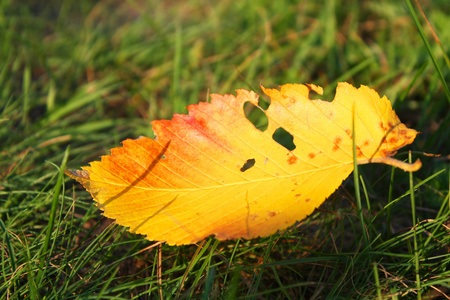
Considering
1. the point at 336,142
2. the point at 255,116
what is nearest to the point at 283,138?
the point at 255,116

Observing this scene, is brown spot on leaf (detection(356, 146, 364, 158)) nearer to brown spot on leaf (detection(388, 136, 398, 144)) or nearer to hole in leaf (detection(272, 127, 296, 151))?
brown spot on leaf (detection(388, 136, 398, 144))

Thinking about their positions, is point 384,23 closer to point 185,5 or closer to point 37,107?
point 185,5

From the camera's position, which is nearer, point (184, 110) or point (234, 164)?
point (234, 164)

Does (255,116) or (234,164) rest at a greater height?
(234,164)

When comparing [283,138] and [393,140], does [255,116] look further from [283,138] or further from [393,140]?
[393,140]

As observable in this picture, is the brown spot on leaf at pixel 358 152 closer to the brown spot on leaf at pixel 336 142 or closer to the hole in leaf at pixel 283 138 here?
the brown spot on leaf at pixel 336 142

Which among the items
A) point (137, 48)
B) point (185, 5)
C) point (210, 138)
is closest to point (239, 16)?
point (185, 5)

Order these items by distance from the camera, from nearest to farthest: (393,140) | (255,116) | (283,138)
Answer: (393,140) → (283,138) → (255,116)

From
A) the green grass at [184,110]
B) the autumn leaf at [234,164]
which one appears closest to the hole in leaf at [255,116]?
the green grass at [184,110]

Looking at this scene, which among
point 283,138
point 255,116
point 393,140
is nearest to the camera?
point 393,140
